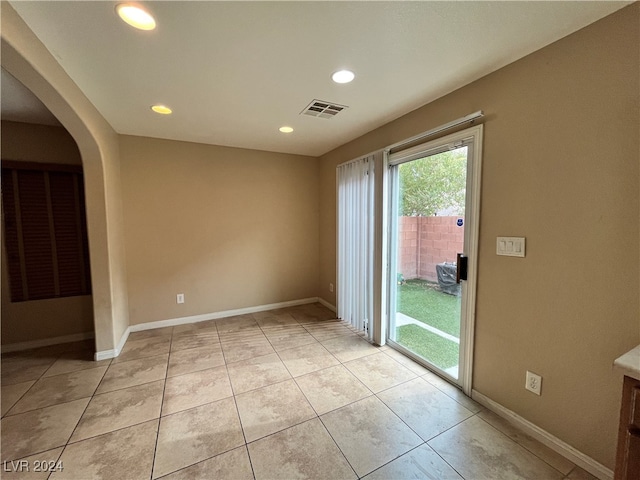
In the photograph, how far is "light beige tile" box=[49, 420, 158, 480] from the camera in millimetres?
1409

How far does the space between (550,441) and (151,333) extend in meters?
3.87

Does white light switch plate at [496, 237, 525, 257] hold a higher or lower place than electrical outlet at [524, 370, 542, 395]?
higher

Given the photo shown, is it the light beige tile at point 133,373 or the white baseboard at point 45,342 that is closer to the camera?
the light beige tile at point 133,373

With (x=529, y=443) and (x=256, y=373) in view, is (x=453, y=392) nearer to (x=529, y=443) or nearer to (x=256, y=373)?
(x=529, y=443)

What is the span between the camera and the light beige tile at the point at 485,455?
1.41 metres

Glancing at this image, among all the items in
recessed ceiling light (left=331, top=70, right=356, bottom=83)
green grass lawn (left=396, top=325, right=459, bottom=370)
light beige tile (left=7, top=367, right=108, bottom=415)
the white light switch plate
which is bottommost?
light beige tile (left=7, top=367, right=108, bottom=415)

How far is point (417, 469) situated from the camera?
144 cm

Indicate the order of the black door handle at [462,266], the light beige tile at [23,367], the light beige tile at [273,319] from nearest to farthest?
the black door handle at [462,266], the light beige tile at [23,367], the light beige tile at [273,319]

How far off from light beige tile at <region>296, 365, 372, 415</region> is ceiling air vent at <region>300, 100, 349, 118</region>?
95.6 inches

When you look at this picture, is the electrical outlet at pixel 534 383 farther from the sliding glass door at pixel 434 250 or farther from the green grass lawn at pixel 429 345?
the green grass lawn at pixel 429 345

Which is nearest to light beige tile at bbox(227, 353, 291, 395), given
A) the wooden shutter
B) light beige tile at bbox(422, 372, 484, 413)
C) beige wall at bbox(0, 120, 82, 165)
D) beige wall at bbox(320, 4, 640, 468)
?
light beige tile at bbox(422, 372, 484, 413)

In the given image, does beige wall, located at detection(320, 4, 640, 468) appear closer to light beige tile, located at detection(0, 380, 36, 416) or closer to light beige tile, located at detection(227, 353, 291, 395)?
light beige tile, located at detection(227, 353, 291, 395)

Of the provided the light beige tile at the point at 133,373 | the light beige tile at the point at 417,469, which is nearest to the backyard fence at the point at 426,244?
the light beige tile at the point at 417,469

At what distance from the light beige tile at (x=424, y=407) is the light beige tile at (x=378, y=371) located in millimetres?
77
